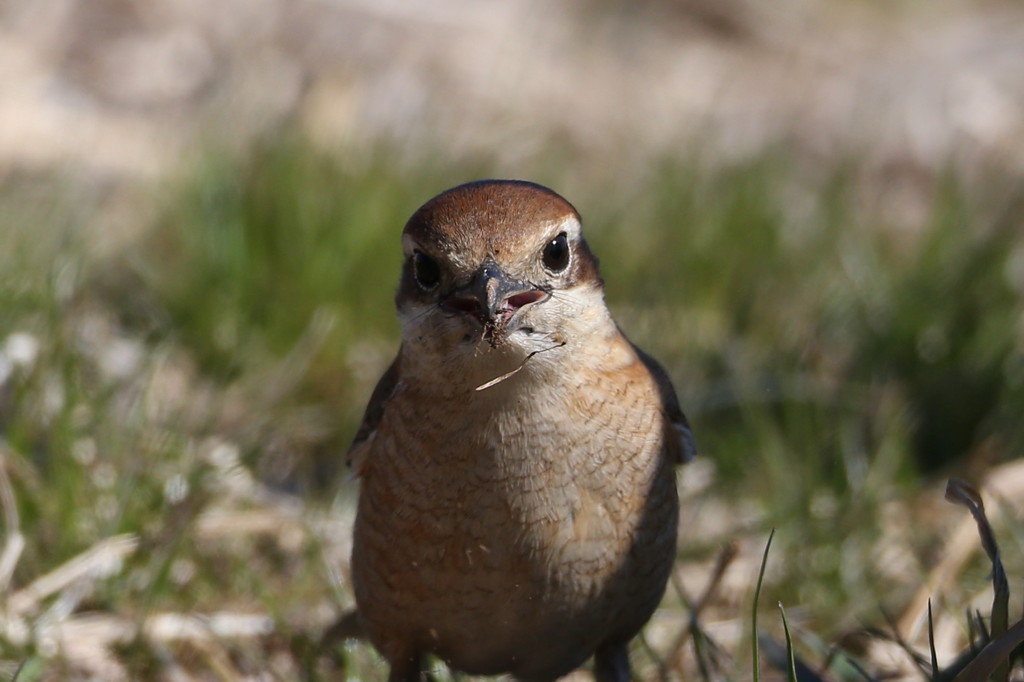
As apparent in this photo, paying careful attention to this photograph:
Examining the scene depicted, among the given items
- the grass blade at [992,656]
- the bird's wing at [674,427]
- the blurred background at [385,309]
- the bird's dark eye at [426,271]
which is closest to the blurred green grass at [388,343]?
the blurred background at [385,309]

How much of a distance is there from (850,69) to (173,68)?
16.0ft

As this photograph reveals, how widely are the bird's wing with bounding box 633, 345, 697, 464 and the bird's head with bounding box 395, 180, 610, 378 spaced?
1.32ft

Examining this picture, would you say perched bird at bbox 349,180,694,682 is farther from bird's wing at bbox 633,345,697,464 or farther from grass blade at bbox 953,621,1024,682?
grass blade at bbox 953,621,1024,682

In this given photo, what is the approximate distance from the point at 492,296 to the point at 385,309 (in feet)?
10.1

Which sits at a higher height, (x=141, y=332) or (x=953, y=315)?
(x=953, y=315)

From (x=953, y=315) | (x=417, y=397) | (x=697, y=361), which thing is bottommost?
(x=697, y=361)

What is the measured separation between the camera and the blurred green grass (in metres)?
4.45

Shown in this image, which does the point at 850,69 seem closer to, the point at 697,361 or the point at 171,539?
the point at 697,361

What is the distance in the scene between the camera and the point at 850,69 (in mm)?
10211

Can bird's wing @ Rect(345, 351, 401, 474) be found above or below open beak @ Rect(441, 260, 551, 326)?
below

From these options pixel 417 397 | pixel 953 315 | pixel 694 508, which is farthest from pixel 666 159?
pixel 417 397

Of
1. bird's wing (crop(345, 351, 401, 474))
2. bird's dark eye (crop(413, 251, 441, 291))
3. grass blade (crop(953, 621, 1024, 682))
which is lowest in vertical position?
bird's wing (crop(345, 351, 401, 474))

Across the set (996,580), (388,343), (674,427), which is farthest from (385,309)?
(996,580)

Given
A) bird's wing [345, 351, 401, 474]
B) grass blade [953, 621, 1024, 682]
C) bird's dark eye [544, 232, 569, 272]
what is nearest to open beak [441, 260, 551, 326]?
bird's dark eye [544, 232, 569, 272]
